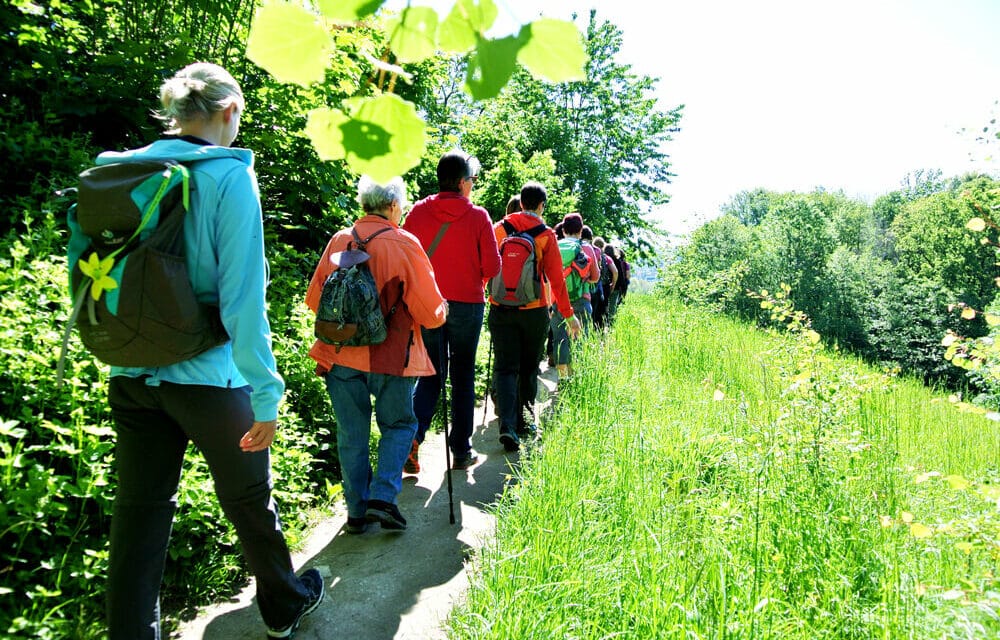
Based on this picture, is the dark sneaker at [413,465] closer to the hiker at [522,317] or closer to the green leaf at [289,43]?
the hiker at [522,317]

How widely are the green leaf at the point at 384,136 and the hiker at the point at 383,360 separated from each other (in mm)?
2566

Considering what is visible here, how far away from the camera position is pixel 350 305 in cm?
307

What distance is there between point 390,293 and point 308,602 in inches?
61.1

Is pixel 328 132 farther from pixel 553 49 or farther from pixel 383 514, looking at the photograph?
pixel 383 514

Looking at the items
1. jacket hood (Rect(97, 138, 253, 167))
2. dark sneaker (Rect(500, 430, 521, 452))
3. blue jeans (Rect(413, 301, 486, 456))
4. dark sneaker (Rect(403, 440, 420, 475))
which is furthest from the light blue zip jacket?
dark sneaker (Rect(500, 430, 521, 452))

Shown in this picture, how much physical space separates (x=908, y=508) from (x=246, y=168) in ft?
12.7

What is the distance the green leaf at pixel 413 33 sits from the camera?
833 mm

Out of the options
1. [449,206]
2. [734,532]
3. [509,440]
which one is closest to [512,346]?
[509,440]

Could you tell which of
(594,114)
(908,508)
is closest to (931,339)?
(594,114)

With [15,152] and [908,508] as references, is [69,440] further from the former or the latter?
[908,508]

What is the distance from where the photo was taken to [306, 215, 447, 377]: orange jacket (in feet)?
10.8

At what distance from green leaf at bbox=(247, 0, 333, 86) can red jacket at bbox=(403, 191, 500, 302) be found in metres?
3.46

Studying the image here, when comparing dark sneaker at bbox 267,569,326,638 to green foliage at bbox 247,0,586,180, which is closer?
green foliage at bbox 247,0,586,180

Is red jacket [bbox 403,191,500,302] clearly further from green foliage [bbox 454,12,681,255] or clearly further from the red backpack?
green foliage [bbox 454,12,681,255]
